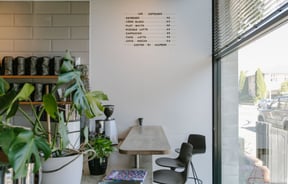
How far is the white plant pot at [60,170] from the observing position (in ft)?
3.90

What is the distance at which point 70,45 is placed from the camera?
12.7ft

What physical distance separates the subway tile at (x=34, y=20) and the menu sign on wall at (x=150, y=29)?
1.05 metres

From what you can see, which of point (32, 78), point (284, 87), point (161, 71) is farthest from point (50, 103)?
point (161, 71)

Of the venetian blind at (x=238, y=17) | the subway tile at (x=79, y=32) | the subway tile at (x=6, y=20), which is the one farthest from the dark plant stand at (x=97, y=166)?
the subway tile at (x=6, y=20)

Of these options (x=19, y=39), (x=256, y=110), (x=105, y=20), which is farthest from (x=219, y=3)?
(x=19, y=39)

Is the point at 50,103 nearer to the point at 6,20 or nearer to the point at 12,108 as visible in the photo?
the point at 12,108

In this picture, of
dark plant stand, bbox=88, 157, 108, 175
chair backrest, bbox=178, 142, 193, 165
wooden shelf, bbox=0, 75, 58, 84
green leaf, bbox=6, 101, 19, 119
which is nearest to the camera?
green leaf, bbox=6, 101, 19, 119

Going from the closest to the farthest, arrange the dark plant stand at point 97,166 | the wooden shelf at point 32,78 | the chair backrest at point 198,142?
the dark plant stand at point 97,166
the wooden shelf at point 32,78
the chair backrest at point 198,142

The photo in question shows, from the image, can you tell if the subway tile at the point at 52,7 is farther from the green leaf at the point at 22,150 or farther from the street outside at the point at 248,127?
the green leaf at the point at 22,150

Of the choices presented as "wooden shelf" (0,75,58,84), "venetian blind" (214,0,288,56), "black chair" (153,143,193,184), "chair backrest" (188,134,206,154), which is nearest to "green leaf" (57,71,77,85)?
"venetian blind" (214,0,288,56)

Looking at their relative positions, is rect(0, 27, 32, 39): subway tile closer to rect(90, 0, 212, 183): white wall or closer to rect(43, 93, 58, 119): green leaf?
rect(90, 0, 212, 183): white wall

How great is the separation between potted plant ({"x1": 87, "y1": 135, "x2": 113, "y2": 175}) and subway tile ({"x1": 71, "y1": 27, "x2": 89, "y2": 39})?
92.4 inches

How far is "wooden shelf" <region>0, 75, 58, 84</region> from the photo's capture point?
3.57m

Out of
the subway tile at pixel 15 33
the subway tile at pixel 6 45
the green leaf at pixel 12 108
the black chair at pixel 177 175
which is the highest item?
the subway tile at pixel 15 33
